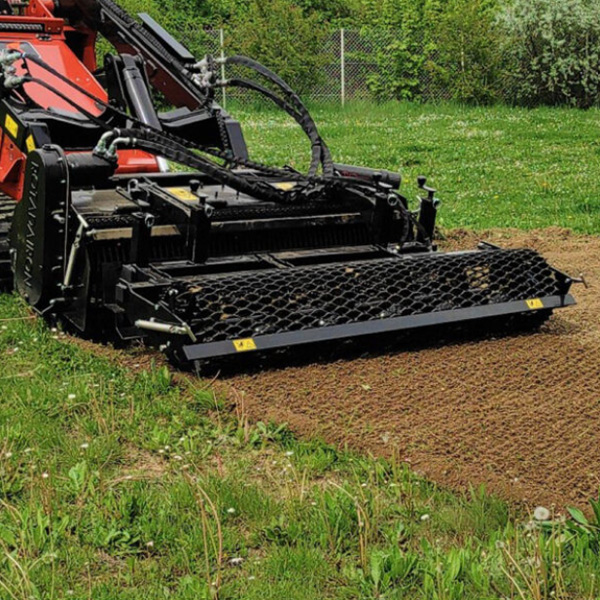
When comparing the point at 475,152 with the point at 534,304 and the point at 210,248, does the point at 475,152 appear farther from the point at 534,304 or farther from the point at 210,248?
the point at 210,248

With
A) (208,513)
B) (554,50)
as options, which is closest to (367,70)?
(554,50)

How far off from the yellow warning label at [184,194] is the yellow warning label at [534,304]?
73.7 inches

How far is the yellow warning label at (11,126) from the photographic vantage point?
6168mm

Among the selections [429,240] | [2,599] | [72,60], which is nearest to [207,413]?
[2,599]

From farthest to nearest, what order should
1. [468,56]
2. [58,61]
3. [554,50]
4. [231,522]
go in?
1. [468,56]
2. [554,50]
3. [58,61]
4. [231,522]

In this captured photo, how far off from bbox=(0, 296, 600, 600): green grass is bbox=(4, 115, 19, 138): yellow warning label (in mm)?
2012

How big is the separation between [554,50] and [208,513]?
18717 millimetres

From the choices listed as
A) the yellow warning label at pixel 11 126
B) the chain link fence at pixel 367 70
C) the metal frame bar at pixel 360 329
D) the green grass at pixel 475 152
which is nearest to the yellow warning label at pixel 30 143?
the yellow warning label at pixel 11 126

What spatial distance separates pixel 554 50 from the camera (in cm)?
2089

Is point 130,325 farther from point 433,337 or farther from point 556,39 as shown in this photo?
point 556,39

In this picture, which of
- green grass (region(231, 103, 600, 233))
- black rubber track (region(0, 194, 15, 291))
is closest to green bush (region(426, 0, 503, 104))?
green grass (region(231, 103, 600, 233))

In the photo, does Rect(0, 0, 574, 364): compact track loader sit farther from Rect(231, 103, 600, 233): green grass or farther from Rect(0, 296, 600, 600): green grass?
Rect(231, 103, 600, 233): green grass

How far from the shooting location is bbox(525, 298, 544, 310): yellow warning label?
5.72 m

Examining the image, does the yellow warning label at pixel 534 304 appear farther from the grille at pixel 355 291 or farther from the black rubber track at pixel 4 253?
the black rubber track at pixel 4 253
